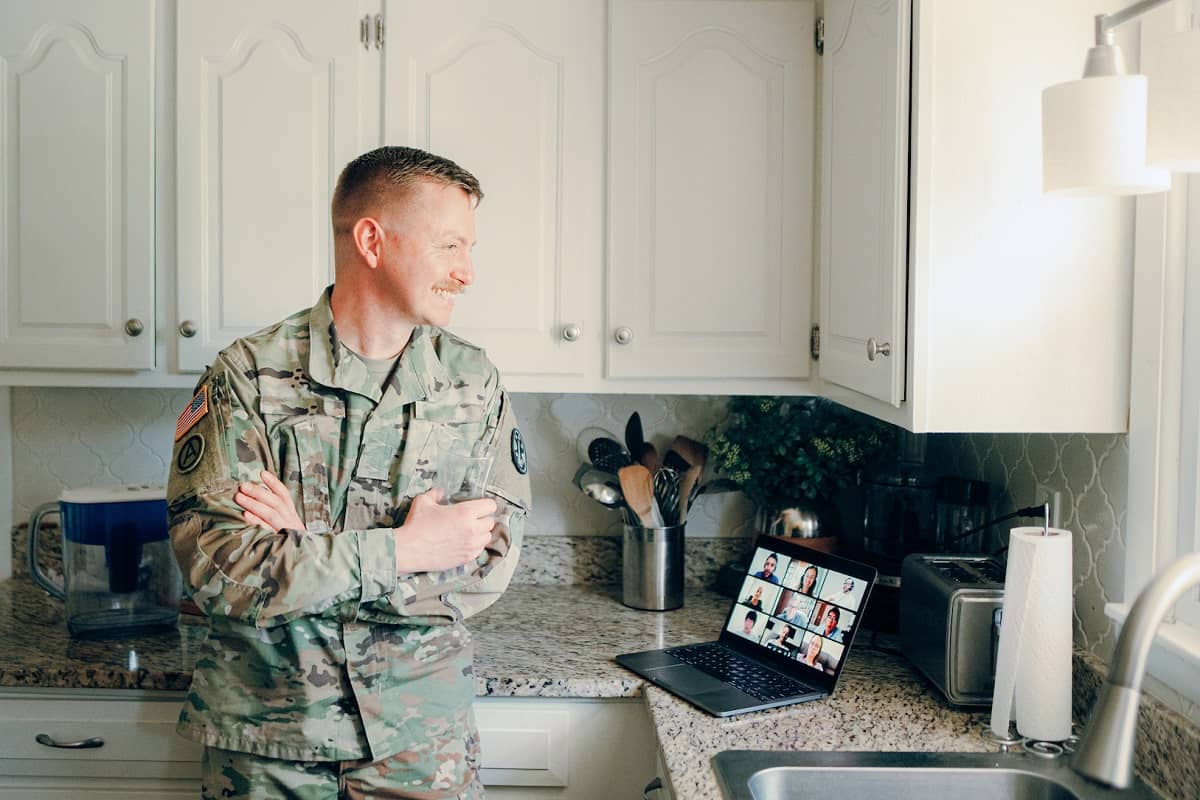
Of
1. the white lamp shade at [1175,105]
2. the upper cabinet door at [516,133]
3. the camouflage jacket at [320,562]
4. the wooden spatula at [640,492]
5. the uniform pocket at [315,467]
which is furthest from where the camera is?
the wooden spatula at [640,492]

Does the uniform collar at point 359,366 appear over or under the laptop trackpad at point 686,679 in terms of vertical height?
over

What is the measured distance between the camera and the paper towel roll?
164cm

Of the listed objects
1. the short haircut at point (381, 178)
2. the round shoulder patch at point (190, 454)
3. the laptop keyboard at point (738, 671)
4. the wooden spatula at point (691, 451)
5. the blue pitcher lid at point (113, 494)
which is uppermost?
the short haircut at point (381, 178)

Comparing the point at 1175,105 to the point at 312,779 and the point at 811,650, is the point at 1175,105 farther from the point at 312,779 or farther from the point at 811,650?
the point at 312,779

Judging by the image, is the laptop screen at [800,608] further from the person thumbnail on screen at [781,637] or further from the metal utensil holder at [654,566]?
the metal utensil holder at [654,566]

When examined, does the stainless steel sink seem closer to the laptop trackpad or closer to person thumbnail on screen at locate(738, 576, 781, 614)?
the laptop trackpad

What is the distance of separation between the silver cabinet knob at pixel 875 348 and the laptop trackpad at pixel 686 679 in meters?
0.60

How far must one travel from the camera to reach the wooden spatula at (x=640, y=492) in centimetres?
243

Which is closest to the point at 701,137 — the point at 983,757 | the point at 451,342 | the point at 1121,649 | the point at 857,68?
the point at 857,68

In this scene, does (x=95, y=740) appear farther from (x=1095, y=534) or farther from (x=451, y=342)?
(x=1095, y=534)

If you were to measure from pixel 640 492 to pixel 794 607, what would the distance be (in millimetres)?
511

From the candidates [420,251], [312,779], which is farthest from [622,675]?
[420,251]

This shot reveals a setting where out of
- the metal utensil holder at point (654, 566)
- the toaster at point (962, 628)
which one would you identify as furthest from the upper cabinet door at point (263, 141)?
the toaster at point (962, 628)

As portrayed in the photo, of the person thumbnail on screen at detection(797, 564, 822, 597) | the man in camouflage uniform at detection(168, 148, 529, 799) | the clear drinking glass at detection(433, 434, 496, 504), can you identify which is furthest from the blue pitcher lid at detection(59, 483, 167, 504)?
the person thumbnail on screen at detection(797, 564, 822, 597)
